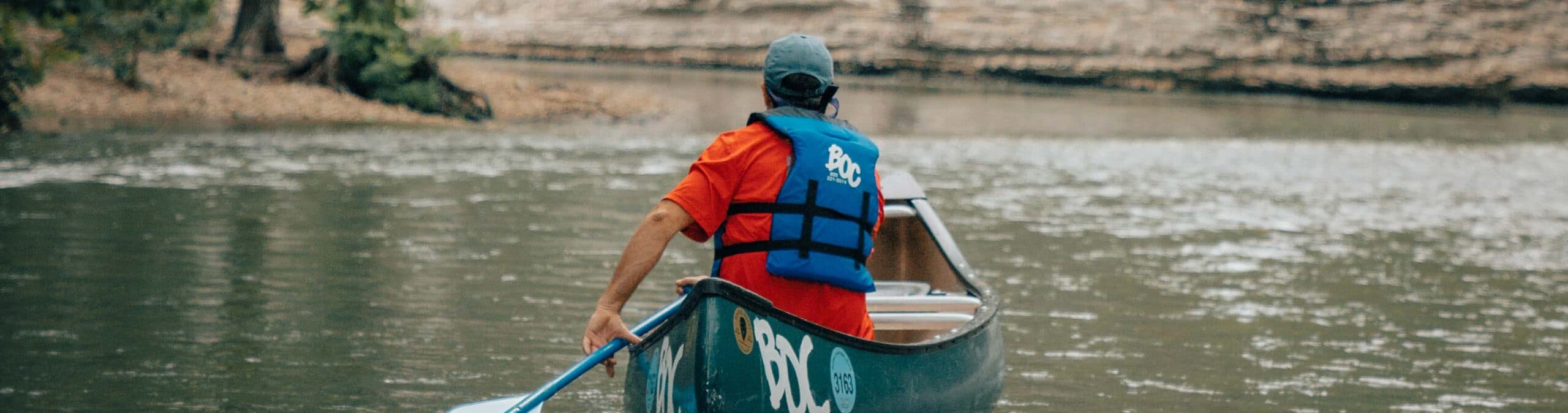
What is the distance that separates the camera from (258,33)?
22.6 metres

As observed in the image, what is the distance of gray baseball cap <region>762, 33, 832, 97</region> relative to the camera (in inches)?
164

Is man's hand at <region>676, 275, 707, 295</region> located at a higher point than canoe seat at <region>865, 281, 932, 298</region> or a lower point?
higher

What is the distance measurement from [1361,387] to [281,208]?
26.9 ft

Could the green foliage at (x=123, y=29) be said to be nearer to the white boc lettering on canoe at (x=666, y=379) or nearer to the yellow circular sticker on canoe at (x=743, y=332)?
the white boc lettering on canoe at (x=666, y=379)

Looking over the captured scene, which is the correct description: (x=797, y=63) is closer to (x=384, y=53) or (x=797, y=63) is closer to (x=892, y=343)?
(x=892, y=343)

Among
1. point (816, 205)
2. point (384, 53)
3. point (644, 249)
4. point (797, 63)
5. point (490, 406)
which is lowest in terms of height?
point (384, 53)

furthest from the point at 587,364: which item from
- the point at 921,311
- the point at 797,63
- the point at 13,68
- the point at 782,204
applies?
the point at 13,68

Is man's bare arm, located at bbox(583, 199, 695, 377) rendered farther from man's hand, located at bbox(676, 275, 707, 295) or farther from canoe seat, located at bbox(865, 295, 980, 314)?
canoe seat, located at bbox(865, 295, 980, 314)

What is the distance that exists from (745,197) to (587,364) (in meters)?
0.74

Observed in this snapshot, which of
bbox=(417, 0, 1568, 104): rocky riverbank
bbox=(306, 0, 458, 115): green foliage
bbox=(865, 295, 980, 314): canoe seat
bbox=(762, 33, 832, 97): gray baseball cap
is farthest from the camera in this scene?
bbox=(417, 0, 1568, 104): rocky riverbank

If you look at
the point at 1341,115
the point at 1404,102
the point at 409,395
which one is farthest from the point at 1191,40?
Result: the point at 409,395

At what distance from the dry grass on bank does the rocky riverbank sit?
23337 mm

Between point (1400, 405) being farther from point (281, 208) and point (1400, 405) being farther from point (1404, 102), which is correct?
point (1404, 102)

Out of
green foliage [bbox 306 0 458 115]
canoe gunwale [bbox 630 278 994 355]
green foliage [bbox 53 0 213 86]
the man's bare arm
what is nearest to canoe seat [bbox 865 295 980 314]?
A: canoe gunwale [bbox 630 278 994 355]
